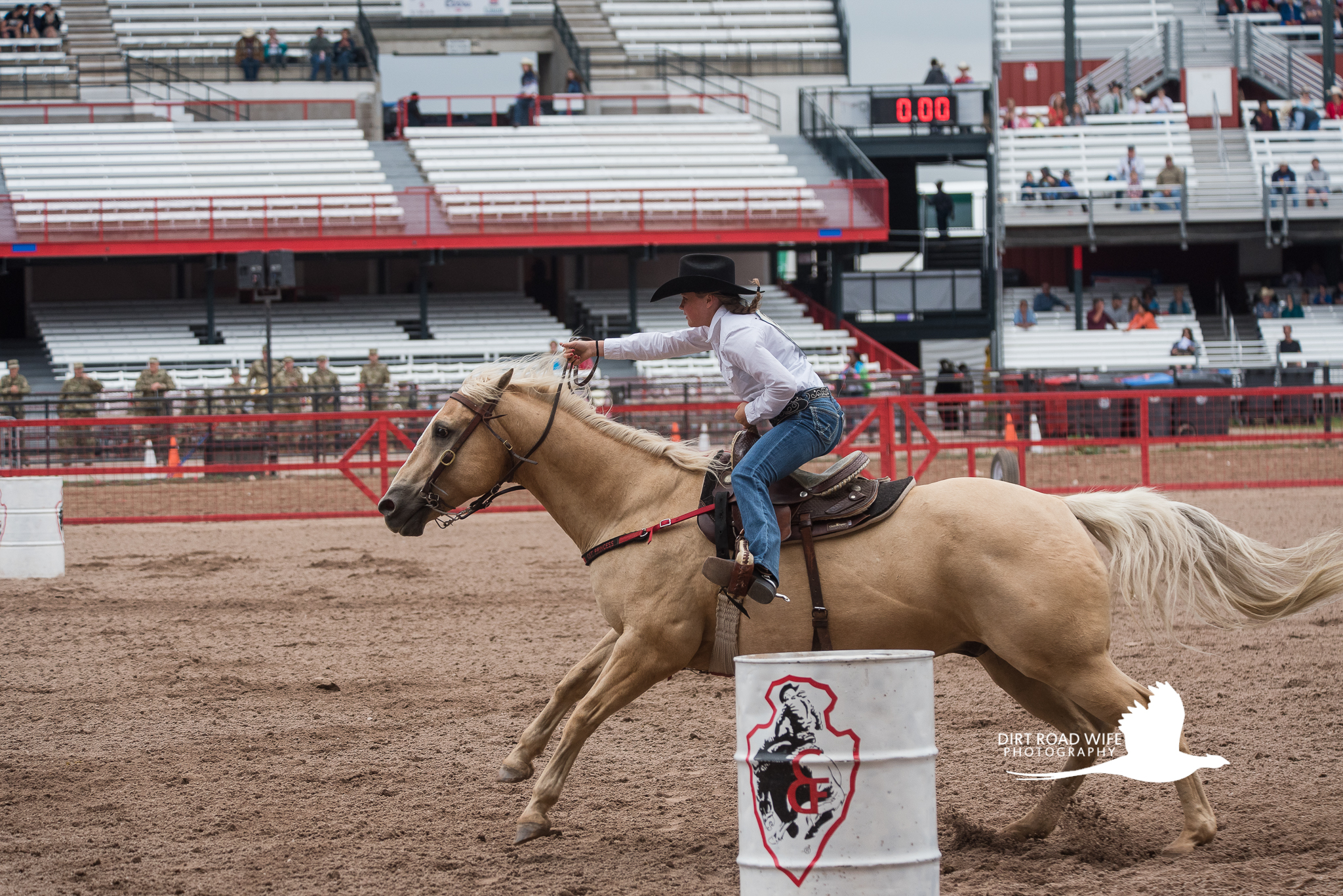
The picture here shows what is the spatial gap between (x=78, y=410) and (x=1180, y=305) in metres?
25.4

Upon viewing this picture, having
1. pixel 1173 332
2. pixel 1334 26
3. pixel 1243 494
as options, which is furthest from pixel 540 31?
pixel 1243 494

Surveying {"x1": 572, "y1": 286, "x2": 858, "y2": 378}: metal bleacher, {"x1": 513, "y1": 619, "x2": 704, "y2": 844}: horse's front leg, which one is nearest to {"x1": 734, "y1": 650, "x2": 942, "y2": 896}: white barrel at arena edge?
{"x1": 513, "y1": 619, "x2": 704, "y2": 844}: horse's front leg

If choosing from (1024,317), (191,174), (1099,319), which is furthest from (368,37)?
(1099,319)

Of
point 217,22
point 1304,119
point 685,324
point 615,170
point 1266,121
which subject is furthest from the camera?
point 217,22

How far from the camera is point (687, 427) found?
1825 centimetres

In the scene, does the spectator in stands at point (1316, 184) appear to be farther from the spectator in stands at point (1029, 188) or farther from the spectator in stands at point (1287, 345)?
the spectator in stands at point (1029, 188)

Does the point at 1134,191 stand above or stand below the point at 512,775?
above

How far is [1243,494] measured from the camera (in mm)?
16797

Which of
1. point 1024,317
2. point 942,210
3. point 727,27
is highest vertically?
Answer: point 727,27

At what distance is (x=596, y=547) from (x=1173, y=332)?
28.2 metres

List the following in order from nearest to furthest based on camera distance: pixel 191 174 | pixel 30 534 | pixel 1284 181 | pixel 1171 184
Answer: pixel 30 534 < pixel 191 174 < pixel 1171 184 < pixel 1284 181

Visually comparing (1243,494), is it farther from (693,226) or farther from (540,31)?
(540,31)

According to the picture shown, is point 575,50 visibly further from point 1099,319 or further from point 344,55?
point 1099,319

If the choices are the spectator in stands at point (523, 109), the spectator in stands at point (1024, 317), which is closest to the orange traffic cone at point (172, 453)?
the spectator in stands at point (523, 109)
